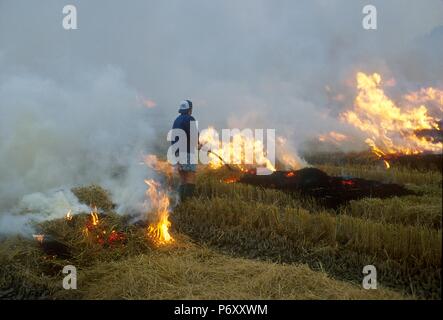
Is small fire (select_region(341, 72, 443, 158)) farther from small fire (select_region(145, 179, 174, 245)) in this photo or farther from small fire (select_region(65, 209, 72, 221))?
small fire (select_region(65, 209, 72, 221))

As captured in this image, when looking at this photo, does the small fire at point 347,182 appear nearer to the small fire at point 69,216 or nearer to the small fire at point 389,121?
the small fire at point 389,121

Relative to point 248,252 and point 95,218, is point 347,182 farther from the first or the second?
point 95,218

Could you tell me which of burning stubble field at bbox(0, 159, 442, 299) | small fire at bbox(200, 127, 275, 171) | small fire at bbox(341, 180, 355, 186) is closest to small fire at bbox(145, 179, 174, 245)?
burning stubble field at bbox(0, 159, 442, 299)

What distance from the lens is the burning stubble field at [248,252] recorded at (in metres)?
6.13

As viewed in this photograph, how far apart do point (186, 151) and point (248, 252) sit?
314cm

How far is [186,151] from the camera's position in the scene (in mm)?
10039

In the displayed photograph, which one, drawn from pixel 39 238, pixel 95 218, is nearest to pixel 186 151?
pixel 95 218

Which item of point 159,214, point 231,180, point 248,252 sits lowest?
point 248,252

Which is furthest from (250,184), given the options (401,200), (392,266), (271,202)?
(392,266)

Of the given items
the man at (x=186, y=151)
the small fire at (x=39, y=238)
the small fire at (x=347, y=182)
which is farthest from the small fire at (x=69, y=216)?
the small fire at (x=347, y=182)

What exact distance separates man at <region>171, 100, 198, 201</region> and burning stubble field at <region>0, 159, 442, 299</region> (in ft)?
3.19

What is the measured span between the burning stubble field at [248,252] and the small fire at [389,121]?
6.31 feet
